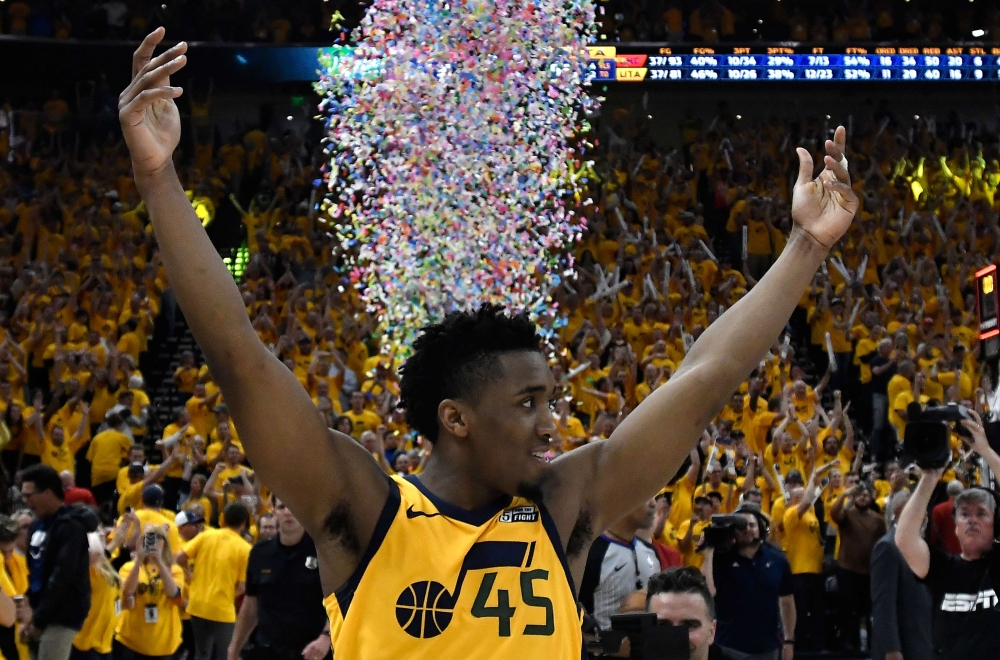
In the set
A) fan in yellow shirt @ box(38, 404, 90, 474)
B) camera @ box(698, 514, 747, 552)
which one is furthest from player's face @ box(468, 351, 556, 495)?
Result: fan in yellow shirt @ box(38, 404, 90, 474)

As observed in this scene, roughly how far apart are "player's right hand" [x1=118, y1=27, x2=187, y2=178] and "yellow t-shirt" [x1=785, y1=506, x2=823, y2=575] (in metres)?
9.53

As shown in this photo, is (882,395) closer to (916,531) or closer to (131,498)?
(131,498)

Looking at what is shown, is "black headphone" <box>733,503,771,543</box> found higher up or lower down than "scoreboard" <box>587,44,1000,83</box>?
lower down

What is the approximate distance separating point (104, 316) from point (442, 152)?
4547 millimetres

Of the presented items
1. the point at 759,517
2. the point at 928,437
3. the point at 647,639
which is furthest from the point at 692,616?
the point at 759,517

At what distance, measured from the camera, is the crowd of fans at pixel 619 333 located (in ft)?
36.4

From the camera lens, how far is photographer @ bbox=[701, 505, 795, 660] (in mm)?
7410

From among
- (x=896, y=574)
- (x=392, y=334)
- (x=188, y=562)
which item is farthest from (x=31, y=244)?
(x=896, y=574)

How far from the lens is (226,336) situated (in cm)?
208

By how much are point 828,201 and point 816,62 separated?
19905 mm

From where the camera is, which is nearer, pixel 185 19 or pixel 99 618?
pixel 99 618

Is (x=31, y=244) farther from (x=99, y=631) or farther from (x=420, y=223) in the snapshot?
(x=99, y=631)

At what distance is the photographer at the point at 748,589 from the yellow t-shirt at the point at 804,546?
343 centimetres

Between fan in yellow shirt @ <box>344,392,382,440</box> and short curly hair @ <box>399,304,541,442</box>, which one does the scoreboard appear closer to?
fan in yellow shirt @ <box>344,392,382,440</box>
